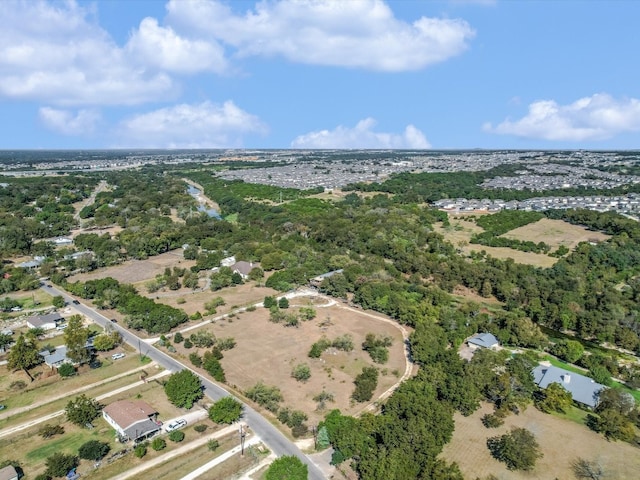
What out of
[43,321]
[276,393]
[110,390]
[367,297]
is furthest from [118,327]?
[367,297]

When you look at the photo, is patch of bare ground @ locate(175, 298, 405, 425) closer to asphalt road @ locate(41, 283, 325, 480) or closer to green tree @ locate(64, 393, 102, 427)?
asphalt road @ locate(41, 283, 325, 480)

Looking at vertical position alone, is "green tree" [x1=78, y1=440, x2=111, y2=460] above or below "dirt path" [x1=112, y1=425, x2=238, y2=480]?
above

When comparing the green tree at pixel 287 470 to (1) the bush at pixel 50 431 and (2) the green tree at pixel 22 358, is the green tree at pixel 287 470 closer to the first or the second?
(1) the bush at pixel 50 431

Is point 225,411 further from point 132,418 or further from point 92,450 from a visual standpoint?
point 92,450

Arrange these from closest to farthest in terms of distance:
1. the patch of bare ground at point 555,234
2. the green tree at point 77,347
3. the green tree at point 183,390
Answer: the green tree at point 183,390
the green tree at point 77,347
the patch of bare ground at point 555,234

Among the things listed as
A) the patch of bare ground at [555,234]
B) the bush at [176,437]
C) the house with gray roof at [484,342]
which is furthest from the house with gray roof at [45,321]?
the patch of bare ground at [555,234]

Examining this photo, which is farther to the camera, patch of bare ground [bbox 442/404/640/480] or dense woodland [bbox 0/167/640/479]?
dense woodland [bbox 0/167/640/479]

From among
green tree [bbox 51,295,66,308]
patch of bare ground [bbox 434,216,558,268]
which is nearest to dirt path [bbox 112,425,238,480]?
green tree [bbox 51,295,66,308]
